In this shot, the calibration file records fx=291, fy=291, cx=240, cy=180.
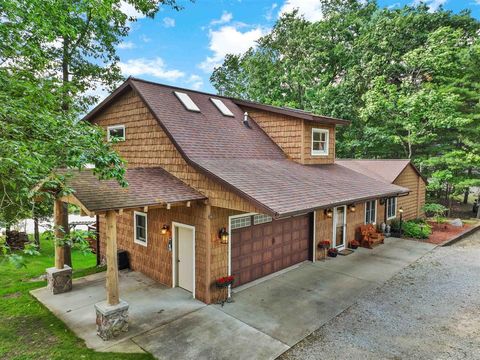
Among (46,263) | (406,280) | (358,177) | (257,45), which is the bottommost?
(46,263)

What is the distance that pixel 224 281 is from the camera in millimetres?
7723

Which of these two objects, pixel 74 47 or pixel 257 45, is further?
pixel 257 45

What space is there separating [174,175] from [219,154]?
5.66 ft

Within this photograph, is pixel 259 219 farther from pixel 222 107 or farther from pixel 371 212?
pixel 371 212

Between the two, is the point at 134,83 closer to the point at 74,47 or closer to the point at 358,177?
the point at 74,47

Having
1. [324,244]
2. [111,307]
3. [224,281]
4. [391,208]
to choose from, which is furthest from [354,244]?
[111,307]

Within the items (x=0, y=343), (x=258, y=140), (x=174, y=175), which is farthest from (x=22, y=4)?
(x=258, y=140)

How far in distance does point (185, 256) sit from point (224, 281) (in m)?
1.46

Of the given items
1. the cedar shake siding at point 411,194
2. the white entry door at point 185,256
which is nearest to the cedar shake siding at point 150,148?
the white entry door at point 185,256

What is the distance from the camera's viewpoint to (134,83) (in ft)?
33.5

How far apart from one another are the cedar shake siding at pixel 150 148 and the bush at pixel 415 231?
11907 millimetres

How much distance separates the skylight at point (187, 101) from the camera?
1111 centimetres

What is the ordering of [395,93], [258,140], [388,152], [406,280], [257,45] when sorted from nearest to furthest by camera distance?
[406,280] < [258,140] < [395,93] < [388,152] < [257,45]

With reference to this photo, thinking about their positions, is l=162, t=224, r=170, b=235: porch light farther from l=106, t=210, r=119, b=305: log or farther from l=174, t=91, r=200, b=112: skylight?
l=174, t=91, r=200, b=112: skylight
